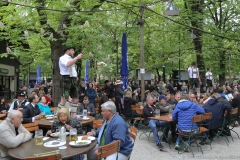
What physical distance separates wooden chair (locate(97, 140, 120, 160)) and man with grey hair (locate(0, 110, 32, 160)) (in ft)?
4.70

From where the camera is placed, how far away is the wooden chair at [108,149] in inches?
144

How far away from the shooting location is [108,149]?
12.3 ft

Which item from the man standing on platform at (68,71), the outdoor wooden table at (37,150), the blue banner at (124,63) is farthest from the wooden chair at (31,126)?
the blue banner at (124,63)

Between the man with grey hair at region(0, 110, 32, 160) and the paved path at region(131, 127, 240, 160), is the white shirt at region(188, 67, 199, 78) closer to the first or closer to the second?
the paved path at region(131, 127, 240, 160)

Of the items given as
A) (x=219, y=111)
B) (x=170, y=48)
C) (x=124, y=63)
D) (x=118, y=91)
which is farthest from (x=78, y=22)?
(x=170, y=48)

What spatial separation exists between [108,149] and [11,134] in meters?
1.67

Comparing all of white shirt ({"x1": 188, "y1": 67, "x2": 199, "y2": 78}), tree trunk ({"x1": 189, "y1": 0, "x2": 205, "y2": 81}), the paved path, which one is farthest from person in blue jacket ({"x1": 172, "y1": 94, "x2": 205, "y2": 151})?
tree trunk ({"x1": 189, "y1": 0, "x2": 205, "y2": 81})

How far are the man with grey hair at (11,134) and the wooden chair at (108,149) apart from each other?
143 cm

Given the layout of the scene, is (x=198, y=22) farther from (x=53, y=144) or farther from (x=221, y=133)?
(x=53, y=144)

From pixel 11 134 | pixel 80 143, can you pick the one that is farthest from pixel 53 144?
pixel 11 134

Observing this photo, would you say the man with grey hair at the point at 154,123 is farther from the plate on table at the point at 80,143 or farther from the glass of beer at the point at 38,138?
the glass of beer at the point at 38,138

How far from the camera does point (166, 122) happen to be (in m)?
7.41

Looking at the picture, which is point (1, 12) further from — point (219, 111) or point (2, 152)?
point (219, 111)

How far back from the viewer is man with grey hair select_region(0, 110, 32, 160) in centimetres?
400
